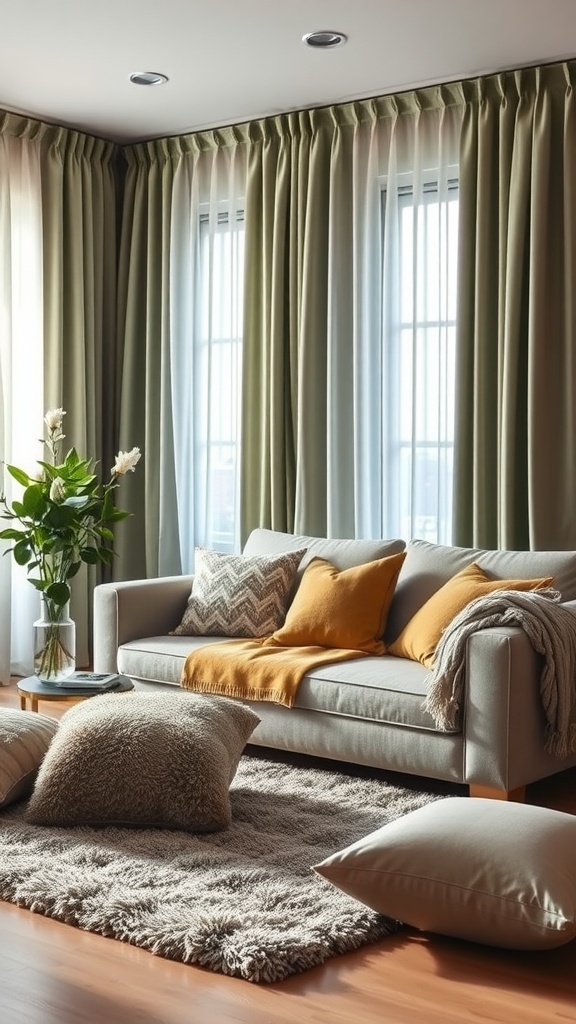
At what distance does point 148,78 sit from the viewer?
513cm

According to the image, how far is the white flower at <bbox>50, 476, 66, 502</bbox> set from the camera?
14.6 ft

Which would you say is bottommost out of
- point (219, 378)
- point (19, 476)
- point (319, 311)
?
point (19, 476)

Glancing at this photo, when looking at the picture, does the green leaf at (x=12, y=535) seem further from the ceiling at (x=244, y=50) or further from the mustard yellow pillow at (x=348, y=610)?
the ceiling at (x=244, y=50)

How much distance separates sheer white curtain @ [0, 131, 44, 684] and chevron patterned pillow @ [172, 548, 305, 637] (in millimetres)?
1288

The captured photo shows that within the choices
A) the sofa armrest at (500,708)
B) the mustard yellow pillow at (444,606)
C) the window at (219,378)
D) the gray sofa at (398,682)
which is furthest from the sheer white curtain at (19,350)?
the sofa armrest at (500,708)

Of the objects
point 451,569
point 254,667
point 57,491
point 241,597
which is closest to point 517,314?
point 451,569

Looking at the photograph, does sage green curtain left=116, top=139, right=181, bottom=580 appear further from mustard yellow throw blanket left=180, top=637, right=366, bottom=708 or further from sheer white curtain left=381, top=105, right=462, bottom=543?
mustard yellow throw blanket left=180, top=637, right=366, bottom=708

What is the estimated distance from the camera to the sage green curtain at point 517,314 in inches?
188

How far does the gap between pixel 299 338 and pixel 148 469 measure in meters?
1.14

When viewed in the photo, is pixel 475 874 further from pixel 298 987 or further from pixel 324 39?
pixel 324 39

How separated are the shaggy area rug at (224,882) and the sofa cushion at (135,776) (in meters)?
0.04

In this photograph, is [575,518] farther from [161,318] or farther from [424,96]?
[161,318]

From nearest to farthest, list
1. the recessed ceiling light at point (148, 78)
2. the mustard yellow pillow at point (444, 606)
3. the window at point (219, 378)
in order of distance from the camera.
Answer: the mustard yellow pillow at point (444, 606)
the recessed ceiling light at point (148, 78)
the window at point (219, 378)

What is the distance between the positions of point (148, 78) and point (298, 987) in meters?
3.95
